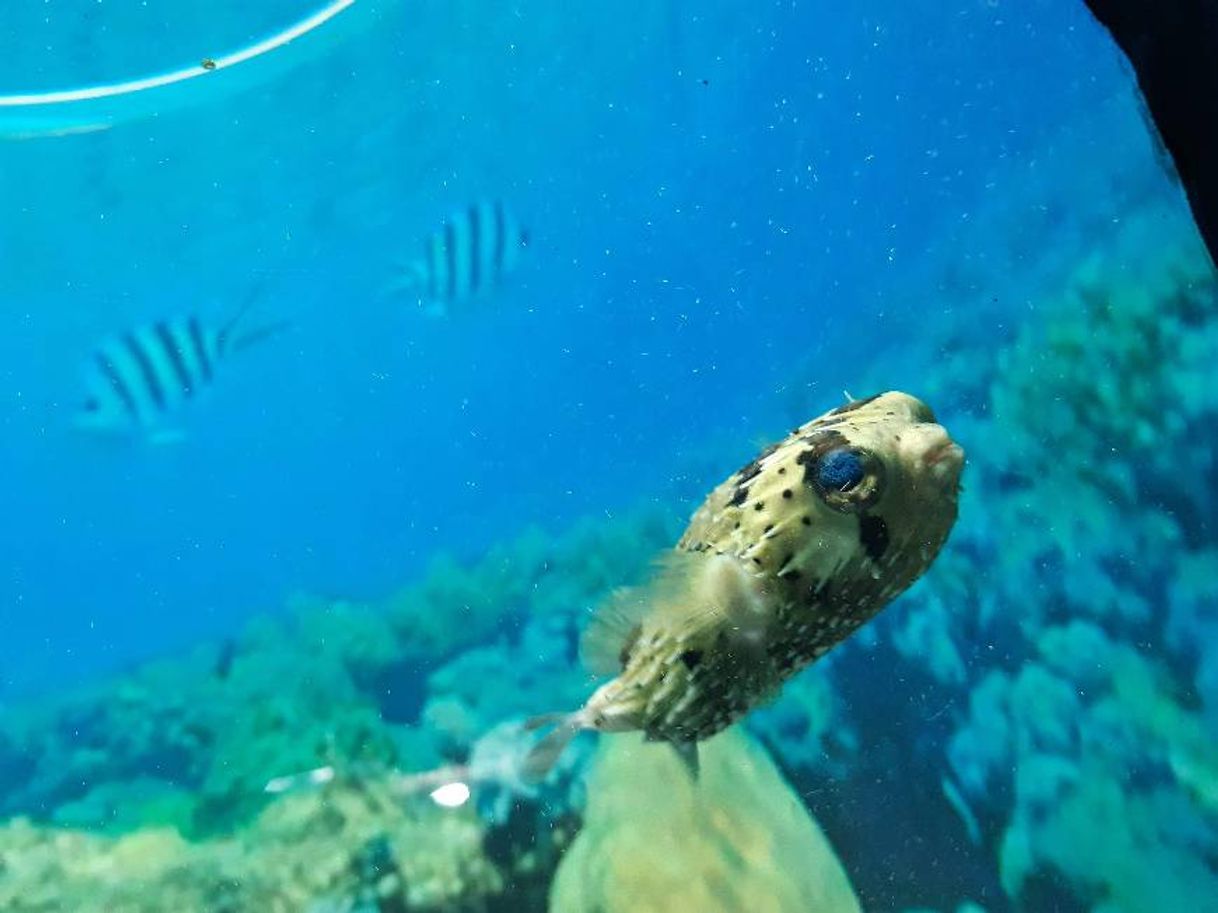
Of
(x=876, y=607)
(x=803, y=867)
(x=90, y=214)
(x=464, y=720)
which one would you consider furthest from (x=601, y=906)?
(x=90, y=214)

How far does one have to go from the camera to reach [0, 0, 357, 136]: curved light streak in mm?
4594

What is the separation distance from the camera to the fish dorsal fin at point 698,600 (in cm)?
151

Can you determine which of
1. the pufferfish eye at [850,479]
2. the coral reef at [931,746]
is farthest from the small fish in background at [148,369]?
the pufferfish eye at [850,479]

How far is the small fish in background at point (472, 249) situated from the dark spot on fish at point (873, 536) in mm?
3301

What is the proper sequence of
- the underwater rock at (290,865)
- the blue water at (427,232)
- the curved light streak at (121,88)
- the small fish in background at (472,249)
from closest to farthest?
the underwater rock at (290,865)
the blue water at (427,232)
the small fish in background at (472,249)
the curved light streak at (121,88)

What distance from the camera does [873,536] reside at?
1496 millimetres

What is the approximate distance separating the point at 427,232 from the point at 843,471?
411 centimetres

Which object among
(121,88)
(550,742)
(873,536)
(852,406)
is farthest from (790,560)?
(121,88)

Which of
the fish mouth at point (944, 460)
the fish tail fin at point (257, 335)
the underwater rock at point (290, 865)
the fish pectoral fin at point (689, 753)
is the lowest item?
the fish pectoral fin at point (689, 753)

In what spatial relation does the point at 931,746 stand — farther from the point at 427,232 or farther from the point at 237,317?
the point at 237,317

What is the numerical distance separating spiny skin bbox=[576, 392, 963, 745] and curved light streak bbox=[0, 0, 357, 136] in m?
3.88

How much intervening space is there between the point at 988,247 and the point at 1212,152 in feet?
8.82

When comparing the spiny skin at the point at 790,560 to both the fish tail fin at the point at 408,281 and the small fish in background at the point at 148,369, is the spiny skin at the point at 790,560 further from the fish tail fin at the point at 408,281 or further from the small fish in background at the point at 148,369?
the fish tail fin at the point at 408,281

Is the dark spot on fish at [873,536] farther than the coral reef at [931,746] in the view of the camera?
No
